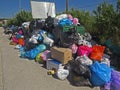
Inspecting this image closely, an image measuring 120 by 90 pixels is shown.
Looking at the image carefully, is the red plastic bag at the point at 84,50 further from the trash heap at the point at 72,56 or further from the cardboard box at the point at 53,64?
the cardboard box at the point at 53,64

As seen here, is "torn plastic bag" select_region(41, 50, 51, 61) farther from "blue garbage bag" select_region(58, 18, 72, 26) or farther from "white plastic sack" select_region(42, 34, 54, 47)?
"blue garbage bag" select_region(58, 18, 72, 26)

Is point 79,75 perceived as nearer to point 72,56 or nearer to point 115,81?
point 115,81

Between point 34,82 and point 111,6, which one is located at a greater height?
point 111,6

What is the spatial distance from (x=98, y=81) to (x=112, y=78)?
359 millimetres

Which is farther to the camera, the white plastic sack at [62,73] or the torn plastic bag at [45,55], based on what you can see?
the torn plastic bag at [45,55]

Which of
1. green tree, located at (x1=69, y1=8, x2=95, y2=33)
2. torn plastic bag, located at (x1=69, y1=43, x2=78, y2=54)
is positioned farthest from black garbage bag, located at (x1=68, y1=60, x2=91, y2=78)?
green tree, located at (x1=69, y1=8, x2=95, y2=33)

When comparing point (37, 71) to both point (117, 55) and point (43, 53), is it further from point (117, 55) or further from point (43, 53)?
point (117, 55)

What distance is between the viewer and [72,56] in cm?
741

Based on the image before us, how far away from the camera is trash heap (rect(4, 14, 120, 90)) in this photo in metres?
5.41

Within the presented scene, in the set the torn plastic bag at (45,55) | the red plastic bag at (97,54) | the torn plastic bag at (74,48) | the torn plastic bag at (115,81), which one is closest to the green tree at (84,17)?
the torn plastic bag at (74,48)

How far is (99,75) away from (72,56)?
221 centimetres

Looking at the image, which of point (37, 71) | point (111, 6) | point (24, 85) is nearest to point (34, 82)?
point (24, 85)

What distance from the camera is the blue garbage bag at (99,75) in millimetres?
5282

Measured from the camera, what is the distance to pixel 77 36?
792cm
